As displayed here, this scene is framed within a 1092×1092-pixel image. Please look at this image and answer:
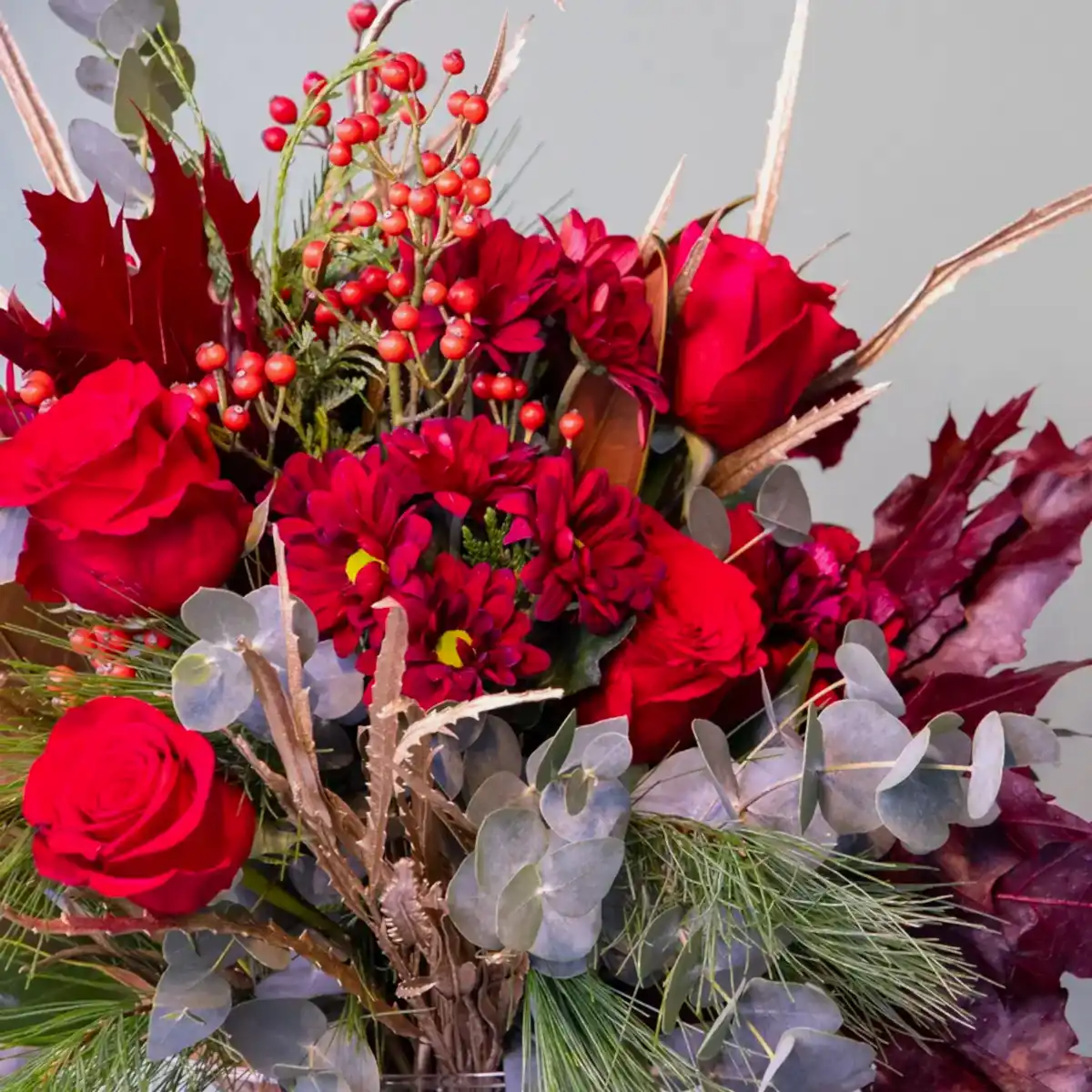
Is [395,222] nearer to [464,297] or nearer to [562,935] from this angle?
[464,297]

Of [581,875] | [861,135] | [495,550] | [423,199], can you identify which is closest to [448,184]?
[423,199]

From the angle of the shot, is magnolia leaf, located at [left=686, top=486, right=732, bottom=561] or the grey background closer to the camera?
magnolia leaf, located at [left=686, top=486, right=732, bottom=561]

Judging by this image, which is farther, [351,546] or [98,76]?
[98,76]

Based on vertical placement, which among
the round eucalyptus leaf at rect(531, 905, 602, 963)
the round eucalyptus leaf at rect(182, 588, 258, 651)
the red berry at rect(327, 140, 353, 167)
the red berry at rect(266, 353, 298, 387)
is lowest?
the round eucalyptus leaf at rect(531, 905, 602, 963)

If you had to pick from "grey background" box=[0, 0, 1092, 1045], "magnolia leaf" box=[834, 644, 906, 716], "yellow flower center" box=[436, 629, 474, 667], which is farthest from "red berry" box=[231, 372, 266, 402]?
"grey background" box=[0, 0, 1092, 1045]

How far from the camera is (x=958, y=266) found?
0.44 meters

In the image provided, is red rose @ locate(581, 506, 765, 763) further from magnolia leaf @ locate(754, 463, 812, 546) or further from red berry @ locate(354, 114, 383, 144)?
red berry @ locate(354, 114, 383, 144)

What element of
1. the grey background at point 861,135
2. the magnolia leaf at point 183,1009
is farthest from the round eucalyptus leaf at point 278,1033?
the grey background at point 861,135

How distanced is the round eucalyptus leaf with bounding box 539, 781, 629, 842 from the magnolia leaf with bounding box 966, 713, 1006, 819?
4.3 inches

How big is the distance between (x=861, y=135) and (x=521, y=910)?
0.70m

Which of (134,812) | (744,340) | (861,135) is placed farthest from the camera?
(861,135)

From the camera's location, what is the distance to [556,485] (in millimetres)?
354

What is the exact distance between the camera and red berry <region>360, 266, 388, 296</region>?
405 millimetres

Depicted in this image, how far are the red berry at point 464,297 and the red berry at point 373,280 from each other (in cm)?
4
